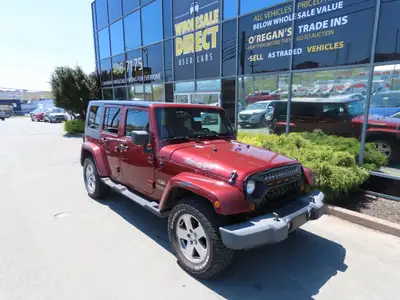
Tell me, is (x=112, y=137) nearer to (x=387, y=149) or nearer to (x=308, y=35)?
(x=308, y=35)

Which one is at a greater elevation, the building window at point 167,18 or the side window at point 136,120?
the building window at point 167,18

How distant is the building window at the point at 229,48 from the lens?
8445 mm

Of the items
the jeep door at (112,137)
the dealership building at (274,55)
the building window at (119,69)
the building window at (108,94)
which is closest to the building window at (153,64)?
the dealership building at (274,55)

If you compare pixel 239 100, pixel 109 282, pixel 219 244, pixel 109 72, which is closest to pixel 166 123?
pixel 219 244

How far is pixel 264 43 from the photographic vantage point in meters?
7.55

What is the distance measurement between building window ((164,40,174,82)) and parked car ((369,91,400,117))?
7.84 meters

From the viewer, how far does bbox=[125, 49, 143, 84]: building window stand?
516 inches

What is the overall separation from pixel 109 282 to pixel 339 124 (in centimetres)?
580

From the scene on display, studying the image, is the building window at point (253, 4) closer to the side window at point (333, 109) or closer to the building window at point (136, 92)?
the side window at point (333, 109)

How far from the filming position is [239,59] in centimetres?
831

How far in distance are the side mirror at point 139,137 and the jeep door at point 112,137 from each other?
1.07 metres

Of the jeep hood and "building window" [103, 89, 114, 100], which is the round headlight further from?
"building window" [103, 89, 114, 100]

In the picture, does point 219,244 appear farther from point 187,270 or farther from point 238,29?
point 238,29

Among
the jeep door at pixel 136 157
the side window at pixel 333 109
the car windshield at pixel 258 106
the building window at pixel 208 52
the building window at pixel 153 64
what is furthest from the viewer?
the building window at pixel 153 64
